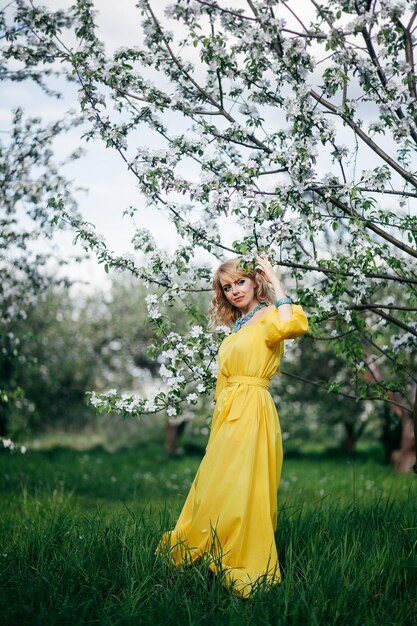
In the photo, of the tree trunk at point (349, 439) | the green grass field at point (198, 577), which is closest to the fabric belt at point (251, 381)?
the green grass field at point (198, 577)

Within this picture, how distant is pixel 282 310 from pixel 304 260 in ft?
3.97

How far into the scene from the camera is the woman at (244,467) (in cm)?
397

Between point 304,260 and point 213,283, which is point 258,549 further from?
point 304,260

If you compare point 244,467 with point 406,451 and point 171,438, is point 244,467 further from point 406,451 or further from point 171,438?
point 171,438

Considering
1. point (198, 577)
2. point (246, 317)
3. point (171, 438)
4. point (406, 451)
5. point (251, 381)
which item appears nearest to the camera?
point (198, 577)

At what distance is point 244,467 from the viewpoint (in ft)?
13.2

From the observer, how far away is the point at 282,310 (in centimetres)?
399

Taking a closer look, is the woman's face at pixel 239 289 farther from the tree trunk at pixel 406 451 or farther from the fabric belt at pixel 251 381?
the tree trunk at pixel 406 451

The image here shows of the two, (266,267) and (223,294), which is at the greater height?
(266,267)

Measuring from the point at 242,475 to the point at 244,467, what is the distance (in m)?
0.05

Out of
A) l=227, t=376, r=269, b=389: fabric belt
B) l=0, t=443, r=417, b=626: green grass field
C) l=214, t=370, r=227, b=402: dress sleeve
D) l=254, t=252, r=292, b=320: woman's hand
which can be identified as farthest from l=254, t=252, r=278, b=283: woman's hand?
l=0, t=443, r=417, b=626: green grass field

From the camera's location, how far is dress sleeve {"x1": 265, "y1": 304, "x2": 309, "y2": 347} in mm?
3936

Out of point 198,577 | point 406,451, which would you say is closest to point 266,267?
point 198,577

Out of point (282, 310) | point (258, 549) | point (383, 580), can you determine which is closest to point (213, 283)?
point (282, 310)
